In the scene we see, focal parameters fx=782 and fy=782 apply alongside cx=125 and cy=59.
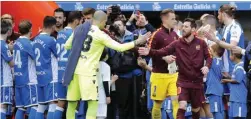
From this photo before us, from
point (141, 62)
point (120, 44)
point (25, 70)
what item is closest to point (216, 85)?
point (141, 62)

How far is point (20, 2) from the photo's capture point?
18.0 meters

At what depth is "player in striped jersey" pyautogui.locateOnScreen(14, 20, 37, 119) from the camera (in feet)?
48.7

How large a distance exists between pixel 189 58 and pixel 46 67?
9.19 feet

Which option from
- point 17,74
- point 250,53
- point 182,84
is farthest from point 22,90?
point 250,53

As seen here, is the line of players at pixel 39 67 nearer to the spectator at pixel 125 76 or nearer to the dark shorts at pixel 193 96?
the spectator at pixel 125 76

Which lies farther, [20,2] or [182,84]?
[20,2]

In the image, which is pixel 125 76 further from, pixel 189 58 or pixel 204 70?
pixel 204 70

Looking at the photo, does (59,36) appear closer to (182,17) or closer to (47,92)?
(47,92)

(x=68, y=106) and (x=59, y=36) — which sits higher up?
(x=59, y=36)

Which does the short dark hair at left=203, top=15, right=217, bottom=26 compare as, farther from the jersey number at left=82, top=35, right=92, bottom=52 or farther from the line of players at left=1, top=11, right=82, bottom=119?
the jersey number at left=82, top=35, right=92, bottom=52

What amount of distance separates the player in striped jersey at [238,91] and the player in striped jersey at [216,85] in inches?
7.7

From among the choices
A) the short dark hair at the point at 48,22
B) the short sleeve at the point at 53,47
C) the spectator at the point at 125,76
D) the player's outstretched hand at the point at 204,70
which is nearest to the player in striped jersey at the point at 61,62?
the short sleeve at the point at 53,47

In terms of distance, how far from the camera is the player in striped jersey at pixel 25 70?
14.8 metres

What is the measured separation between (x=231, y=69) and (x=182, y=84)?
6.33ft
